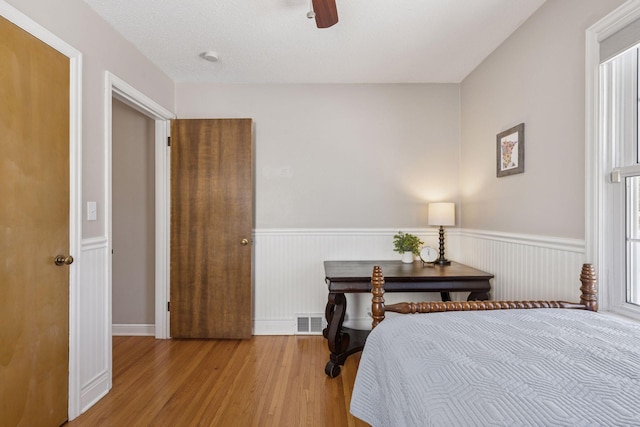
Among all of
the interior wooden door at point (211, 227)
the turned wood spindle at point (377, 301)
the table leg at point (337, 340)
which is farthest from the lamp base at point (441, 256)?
the interior wooden door at point (211, 227)

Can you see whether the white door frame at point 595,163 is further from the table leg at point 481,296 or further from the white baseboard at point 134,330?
the white baseboard at point 134,330

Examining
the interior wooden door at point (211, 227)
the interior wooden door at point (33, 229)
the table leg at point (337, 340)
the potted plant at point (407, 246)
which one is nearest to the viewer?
the interior wooden door at point (33, 229)

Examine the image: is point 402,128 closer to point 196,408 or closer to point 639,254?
point 639,254

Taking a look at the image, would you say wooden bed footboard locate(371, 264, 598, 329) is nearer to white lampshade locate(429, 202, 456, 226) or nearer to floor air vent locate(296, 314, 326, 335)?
white lampshade locate(429, 202, 456, 226)

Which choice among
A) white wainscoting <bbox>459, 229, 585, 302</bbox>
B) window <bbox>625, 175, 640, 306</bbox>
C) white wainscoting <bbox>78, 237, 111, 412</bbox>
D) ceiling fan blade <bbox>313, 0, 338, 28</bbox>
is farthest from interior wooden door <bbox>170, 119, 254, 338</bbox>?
window <bbox>625, 175, 640, 306</bbox>

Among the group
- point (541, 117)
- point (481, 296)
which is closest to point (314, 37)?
point (541, 117)

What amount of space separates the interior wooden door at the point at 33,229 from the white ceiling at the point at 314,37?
28.0 inches

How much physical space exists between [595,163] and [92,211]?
285 cm

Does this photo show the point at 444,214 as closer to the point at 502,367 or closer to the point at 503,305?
the point at 503,305

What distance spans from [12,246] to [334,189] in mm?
2355

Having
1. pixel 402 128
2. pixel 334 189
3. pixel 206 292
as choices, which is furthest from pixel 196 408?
pixel 402 128

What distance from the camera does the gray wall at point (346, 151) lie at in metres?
3.22

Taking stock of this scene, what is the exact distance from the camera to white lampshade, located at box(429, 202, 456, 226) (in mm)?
2949

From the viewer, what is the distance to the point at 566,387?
2.64 feet
